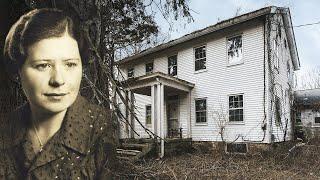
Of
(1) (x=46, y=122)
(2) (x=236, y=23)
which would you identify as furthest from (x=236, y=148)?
(1) (x=46, y=122)

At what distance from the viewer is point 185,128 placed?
18203 mm

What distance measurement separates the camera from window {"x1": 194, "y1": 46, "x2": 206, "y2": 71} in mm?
17672

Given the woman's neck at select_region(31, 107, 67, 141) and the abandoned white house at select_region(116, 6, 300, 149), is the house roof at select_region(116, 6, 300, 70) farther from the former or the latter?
the woman's neck at select_region(31, 107, 67, 141)

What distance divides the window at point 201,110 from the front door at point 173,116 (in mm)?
1421

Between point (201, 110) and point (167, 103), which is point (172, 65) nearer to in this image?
point (167, 103)

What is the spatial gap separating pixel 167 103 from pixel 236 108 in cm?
475

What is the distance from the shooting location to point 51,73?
1.65m

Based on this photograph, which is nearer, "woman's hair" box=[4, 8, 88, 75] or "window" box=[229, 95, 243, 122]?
"woman's hair" box=[4, 8, 88, 75]

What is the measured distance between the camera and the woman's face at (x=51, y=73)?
5.41ft

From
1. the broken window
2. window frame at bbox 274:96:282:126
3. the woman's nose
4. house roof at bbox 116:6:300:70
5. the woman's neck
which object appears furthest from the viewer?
the broken window

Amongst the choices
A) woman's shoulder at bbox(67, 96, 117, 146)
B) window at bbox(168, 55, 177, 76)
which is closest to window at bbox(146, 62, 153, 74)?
window at bbox(168, 55, 177, 76)

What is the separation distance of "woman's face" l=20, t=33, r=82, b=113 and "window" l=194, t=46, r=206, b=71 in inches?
636

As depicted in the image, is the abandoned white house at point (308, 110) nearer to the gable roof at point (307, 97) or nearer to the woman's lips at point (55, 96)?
the gable roof at point (307, 97)

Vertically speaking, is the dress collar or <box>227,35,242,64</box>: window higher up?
<box>227,35,242,64</box>: window
